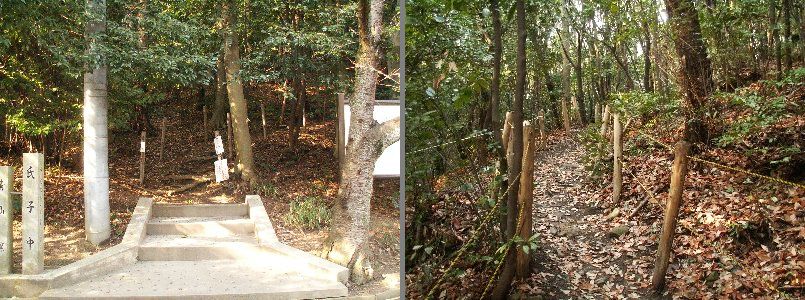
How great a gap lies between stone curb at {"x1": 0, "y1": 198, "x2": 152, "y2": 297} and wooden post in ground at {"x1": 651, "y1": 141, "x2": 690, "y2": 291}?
1523 mm

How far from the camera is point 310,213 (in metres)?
1.94

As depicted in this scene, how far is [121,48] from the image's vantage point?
1.77 metres

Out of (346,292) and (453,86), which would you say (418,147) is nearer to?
(453,86)

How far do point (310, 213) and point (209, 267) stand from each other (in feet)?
1.41

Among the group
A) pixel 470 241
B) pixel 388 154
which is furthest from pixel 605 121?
pixel 388 154

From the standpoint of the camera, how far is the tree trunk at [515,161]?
4.16 ft

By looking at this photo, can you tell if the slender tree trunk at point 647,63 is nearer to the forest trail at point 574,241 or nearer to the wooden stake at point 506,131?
the forest trail at point 574,241

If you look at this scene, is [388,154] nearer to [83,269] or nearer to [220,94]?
[220,94]

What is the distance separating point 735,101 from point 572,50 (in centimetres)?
41

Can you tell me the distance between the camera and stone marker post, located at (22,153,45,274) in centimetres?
154

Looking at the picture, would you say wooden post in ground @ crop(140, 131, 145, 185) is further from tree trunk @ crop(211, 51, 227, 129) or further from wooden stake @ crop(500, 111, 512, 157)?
wooden stake @ crop(500, 111, 512, 157)

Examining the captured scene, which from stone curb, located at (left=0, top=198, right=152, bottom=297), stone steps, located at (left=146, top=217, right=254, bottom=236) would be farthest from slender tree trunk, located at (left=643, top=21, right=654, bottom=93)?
stone curb, located at (left=0, top=198, right=152, bottom=297)

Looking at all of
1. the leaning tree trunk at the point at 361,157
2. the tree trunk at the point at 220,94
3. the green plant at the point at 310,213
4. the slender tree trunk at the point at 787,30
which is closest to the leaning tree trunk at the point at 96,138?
the tree trunk at the point at 220,94

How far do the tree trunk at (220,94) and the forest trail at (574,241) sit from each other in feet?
3.88
